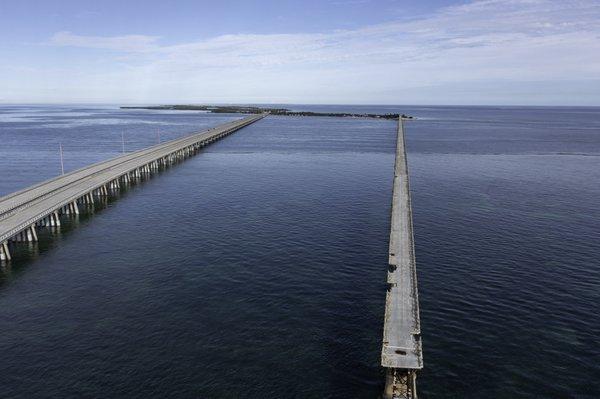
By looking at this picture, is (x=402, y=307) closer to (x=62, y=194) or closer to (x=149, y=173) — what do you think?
(x=62, y=194)

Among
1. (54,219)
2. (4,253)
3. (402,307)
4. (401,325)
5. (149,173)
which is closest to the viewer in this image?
(401,325)

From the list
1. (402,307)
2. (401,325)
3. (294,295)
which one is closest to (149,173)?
(294,295)

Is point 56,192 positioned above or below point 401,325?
above

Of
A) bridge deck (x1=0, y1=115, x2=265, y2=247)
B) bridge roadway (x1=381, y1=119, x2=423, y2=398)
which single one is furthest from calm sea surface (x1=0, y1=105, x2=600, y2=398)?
bridge deck (x1=0, y1=115, x2=265, y2=247)

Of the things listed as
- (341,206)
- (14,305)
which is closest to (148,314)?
(14,305)

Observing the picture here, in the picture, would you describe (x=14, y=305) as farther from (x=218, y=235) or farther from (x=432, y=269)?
(x=432, y=269)

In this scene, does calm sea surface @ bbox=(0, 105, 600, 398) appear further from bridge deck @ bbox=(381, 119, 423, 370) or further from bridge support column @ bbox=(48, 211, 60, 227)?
bridge deck @ bbox=(381, 119, 423, 370)

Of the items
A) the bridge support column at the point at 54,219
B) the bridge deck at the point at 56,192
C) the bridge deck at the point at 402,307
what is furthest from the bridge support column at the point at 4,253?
the bridge deck at the point at 402,307
